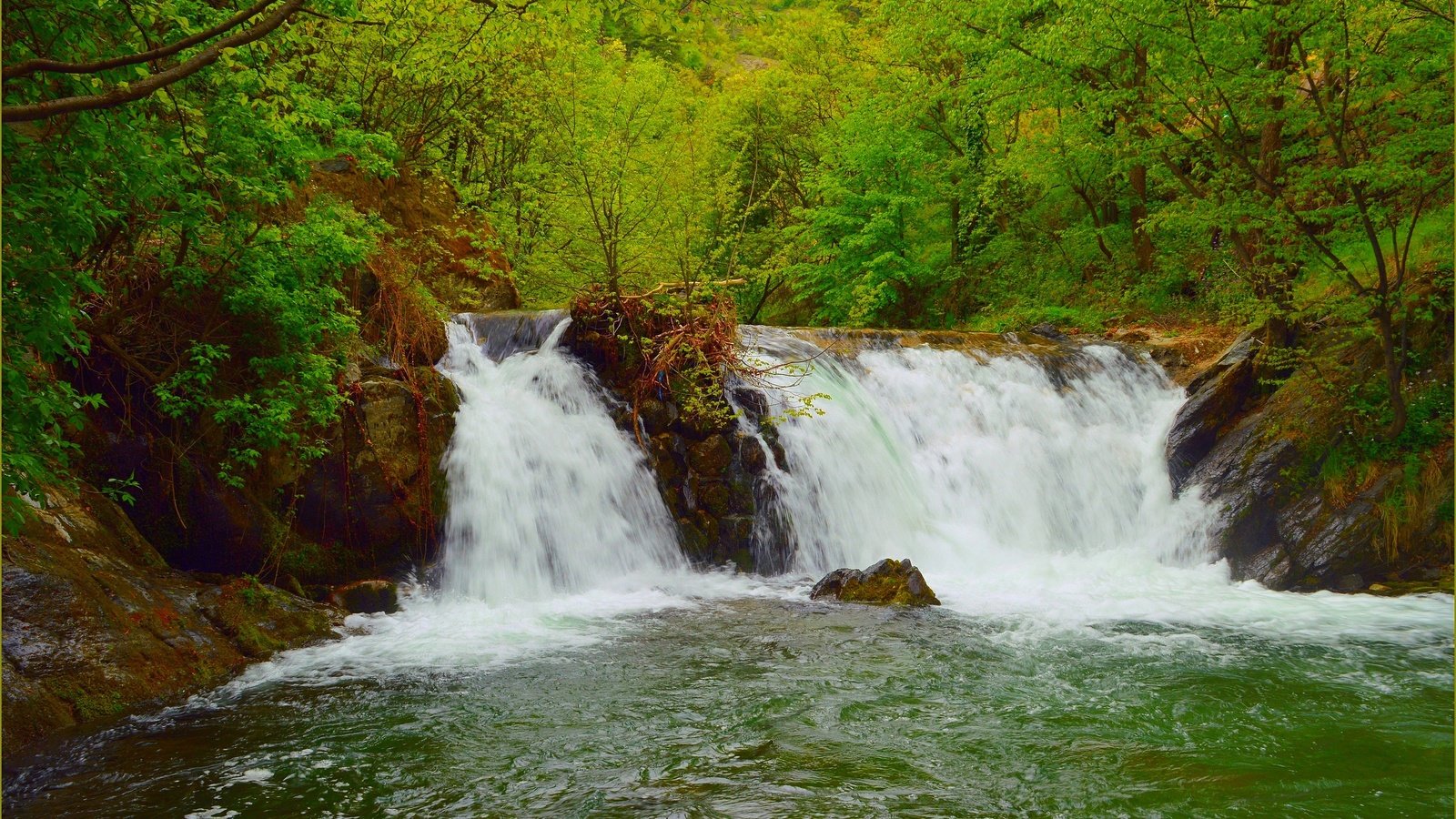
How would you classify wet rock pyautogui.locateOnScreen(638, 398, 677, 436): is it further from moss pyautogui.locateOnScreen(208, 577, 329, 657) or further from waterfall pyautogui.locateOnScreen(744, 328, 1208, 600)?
moss pyautogui.locateOnScreen(208, 577, 329, 657)

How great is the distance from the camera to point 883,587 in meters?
8.25

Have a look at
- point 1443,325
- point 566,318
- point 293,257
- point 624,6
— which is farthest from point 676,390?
point 1443,325

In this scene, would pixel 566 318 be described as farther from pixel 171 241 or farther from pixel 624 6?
pixel 624 6

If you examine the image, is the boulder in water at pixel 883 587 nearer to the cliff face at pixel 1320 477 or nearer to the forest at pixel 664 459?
the forest at pixel 664 459

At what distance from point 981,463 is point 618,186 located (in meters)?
6.35

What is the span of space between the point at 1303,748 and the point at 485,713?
4835mm

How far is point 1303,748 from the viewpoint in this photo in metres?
4.62

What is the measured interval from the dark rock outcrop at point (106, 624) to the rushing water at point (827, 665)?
0.35 metres

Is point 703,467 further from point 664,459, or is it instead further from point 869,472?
point 869,472

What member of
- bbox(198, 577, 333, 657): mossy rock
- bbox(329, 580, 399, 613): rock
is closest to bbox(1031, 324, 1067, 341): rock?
bbox(329, 580, 399, 613): rock

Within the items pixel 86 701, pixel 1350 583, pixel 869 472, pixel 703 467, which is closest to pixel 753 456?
pixel 703 467

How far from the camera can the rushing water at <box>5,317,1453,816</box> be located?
4223mm

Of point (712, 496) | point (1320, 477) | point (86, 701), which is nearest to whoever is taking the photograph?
point (86, 701)

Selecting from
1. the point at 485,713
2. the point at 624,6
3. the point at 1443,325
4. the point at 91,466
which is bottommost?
the point at 485,713
